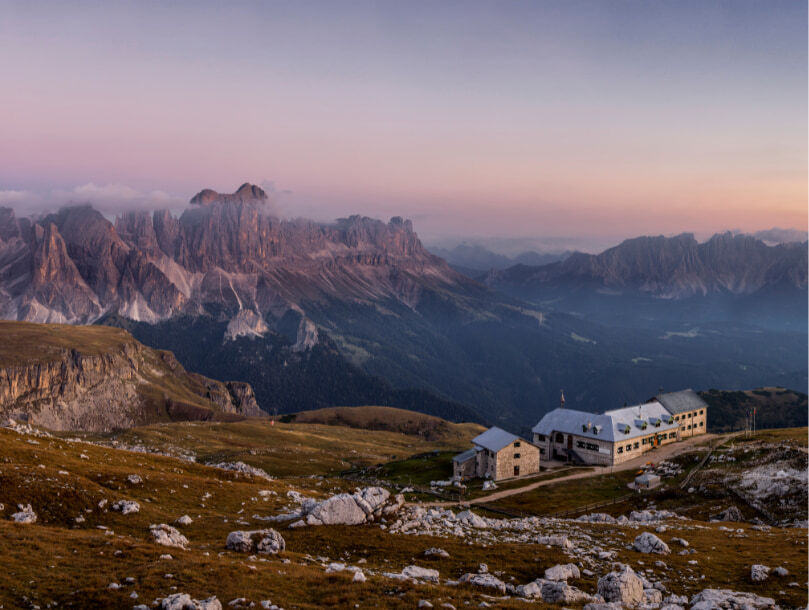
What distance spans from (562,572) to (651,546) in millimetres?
14853

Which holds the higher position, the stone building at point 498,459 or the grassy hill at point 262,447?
the stone building at point 498,459

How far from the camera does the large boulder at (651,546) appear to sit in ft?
152

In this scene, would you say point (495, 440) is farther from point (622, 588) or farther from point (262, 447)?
point (262, 447)

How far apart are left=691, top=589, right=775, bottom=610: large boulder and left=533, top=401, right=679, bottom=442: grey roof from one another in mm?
81731

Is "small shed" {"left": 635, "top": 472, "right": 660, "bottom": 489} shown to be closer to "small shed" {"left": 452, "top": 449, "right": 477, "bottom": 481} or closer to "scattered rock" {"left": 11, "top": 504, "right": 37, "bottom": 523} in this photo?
"small shed" {"left": 452, "top": 449, "right": 477, "bottom": 481}

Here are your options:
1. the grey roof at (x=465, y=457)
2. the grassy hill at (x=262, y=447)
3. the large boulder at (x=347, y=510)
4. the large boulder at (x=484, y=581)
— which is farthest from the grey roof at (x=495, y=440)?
the large boulder at (x=484, y=581)

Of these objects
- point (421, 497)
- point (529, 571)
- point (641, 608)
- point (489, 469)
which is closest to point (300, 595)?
point (529, 571)

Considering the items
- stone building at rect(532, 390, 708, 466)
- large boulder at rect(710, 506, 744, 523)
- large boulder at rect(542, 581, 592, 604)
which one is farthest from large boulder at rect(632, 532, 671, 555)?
stone building at rect(532, 390, 708, 466)

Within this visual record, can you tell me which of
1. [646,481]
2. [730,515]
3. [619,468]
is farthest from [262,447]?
[730,515]

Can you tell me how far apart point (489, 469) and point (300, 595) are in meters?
85.4

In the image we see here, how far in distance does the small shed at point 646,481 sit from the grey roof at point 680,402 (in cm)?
4478

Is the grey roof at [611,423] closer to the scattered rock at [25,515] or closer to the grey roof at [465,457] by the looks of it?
the grey roof at [465,457]

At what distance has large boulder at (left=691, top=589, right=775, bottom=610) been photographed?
105 ft

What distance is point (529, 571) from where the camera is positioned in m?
37.9
